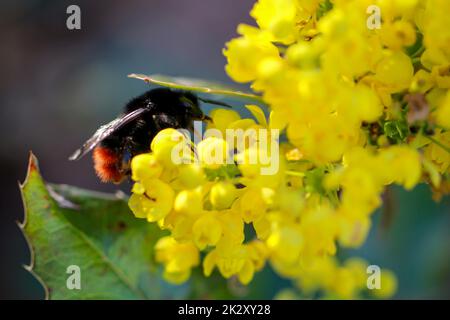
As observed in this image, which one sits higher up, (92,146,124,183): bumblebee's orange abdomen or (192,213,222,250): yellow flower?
(92,146,124,183): bumblebee's orange abdomen

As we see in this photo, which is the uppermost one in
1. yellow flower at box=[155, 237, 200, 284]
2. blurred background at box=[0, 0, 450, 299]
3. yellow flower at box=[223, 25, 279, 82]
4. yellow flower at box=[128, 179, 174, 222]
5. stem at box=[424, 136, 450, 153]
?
blurred background at box=[0, 0, 450, 299]

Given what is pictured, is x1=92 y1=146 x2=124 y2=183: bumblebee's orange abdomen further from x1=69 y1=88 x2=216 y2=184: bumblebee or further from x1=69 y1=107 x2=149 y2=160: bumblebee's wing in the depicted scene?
x1=69 y1=107 x2=149 y2=160: bumblebee's wing

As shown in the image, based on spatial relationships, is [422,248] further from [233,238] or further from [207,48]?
[207,48]

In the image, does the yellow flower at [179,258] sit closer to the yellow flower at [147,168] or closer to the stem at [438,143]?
the yellow flower at [147,168]

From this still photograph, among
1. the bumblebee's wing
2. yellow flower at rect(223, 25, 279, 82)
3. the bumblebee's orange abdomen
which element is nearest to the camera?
yellow flower at rect(223, 25, 279, 82)

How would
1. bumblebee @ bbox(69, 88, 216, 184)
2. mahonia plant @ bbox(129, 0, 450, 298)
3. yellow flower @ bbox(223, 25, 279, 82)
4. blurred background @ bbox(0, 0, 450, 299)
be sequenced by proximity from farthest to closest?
blurred background @ bbox(0, 0, 450, 299) < bumblebee @ bbox(69, 88, 216, 184) < yellow flower @ bbox(223, 25, 279, 82) < mahonia plant @ bbox(129, 0, 450, 298)

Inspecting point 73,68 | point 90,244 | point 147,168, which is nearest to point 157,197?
point 147,168

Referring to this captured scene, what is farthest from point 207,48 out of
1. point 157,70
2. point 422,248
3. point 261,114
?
point 261,114

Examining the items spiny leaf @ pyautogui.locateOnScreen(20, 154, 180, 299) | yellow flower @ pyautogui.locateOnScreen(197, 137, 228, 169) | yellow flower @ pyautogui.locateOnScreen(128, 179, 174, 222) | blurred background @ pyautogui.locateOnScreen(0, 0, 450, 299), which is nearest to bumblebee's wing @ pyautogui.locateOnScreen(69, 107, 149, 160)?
spiny leaf @ pyautogui.locateOnScreen(20, 154, 180, 299)
